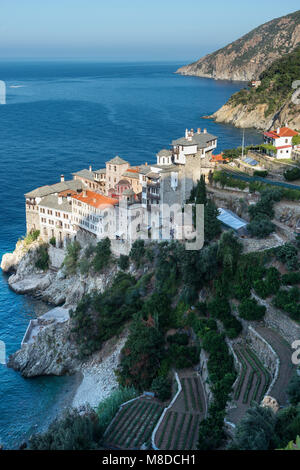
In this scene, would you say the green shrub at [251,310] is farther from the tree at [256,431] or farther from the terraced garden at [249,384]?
the tree at [256,431]

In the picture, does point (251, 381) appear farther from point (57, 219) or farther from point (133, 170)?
point (57, 219)

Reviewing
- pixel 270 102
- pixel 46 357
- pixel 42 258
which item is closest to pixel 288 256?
pixel 46 357

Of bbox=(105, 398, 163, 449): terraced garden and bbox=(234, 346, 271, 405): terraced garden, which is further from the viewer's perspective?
bbox=(105, 398, 163, 449): terraced garden

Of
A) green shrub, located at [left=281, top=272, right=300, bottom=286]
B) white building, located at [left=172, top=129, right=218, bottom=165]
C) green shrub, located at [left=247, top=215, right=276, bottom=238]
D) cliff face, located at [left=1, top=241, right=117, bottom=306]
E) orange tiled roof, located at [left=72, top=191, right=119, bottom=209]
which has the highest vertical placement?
white building, located at [left=172, top=129, right=218, bottom=165]

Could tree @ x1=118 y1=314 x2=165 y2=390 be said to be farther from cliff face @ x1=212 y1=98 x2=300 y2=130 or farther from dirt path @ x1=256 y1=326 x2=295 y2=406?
cliff face @ x1=212 y1=98 x2=300 y2=130

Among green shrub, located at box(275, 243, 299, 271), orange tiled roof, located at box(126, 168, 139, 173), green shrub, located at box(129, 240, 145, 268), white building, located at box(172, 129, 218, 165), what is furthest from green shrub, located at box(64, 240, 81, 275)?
green shrub, located at box(275, 243, 299, 271)

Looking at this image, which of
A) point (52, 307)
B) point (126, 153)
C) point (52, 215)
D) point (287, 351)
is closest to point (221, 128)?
point (126, 153)

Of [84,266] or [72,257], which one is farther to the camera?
[72,257]
